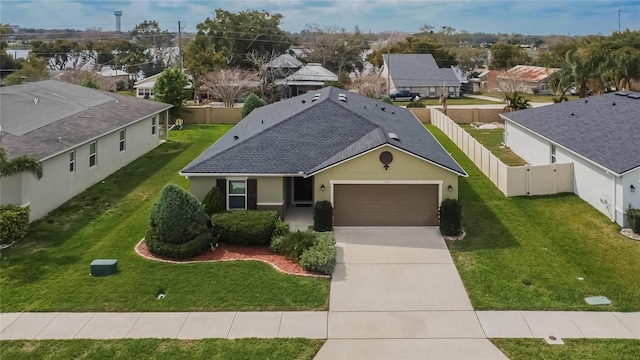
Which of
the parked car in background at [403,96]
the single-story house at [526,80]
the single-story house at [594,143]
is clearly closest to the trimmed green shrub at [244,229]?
the single-story house at [594,143]

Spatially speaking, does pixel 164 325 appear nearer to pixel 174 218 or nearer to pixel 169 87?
pixel 174 218

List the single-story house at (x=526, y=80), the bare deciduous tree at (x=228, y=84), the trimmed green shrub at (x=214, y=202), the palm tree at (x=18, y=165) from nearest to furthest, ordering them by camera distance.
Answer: the palm tree at (x=18, y=165) < the trimmed green shrub at (x=214, y=202) < the bare deciduous tree at (x=228, y=84) < the single-story house at (x=526, y=80)

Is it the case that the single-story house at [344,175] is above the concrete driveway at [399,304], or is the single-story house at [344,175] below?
above

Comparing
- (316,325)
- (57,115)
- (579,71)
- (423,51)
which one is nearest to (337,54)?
(423,51)

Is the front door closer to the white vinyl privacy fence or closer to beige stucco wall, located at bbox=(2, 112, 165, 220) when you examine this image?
the white vinyl privacy fence

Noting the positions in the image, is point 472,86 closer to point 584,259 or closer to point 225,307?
point 584,259

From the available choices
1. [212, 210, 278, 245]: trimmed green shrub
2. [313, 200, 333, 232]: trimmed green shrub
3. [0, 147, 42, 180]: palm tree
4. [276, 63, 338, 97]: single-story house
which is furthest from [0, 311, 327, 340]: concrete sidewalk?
[276, 63, 338, 97]: single-story house

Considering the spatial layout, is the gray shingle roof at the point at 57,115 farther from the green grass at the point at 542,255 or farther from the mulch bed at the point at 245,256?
the green grass at the point at 542,255
